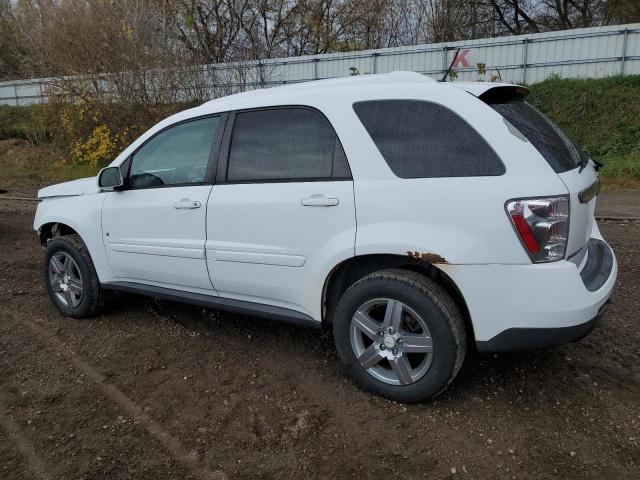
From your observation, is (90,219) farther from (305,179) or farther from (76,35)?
(76,35)

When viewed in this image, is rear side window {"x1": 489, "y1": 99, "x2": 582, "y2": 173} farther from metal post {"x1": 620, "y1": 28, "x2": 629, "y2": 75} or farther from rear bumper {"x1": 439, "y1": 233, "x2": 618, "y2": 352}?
metal post {"x1": 620, "y1": 28, "x2": 629, "y2": 75}

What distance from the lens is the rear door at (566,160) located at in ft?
9.00

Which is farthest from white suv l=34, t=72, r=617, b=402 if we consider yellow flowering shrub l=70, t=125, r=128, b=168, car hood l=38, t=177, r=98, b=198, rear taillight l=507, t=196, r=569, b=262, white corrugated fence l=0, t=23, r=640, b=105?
yellow flowering shrub l=70, t=125, r=128, b=168

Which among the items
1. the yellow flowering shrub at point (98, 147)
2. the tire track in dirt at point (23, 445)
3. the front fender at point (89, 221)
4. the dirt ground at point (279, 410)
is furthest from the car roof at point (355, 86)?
the yellow flowering shrub at point (98, 147)

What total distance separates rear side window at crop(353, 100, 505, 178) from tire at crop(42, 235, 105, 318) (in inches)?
106

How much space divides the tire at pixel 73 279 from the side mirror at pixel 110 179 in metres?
0.67

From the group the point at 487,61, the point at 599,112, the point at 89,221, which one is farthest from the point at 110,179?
the point at 487,61

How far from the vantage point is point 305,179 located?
322 centimetres

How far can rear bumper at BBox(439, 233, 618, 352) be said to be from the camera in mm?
2643

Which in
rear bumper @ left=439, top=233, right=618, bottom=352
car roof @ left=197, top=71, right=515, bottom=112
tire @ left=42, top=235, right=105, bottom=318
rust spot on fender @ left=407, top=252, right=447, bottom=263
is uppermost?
car roof @ left=197, top=71, right=515, bottom=112

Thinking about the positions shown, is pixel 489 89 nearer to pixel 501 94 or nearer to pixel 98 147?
pixel 501 94

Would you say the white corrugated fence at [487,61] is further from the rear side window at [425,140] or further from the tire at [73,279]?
the rear side window at [425,140]

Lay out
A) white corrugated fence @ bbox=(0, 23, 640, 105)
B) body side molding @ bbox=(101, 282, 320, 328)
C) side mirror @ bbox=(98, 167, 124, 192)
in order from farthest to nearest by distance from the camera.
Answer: white corrugated fence @ bbox=(0, 23, 640, 105) < side mirror @ bbox=(98, 167, 124, 192) < body side molding @ bbox=(101, 282, 320, 328)

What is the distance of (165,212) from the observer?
3812 mm
